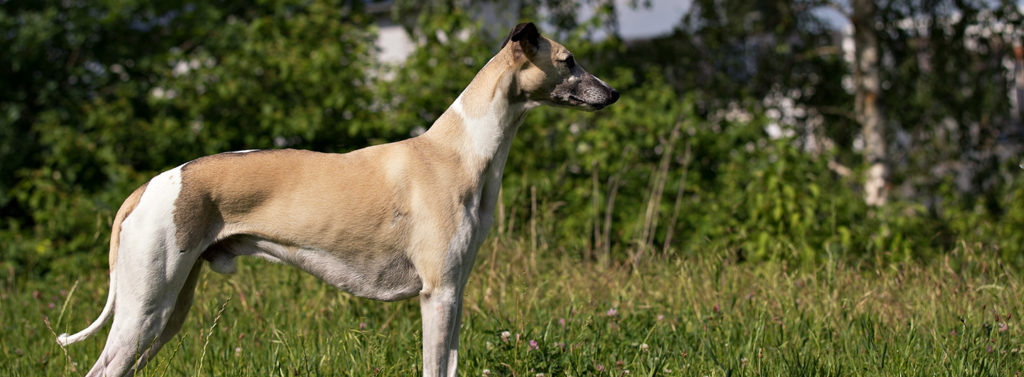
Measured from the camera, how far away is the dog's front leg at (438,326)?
2801mm

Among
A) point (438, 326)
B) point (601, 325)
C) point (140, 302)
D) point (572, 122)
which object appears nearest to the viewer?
point (140, 302)

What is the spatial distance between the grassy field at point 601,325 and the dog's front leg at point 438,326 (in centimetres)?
49

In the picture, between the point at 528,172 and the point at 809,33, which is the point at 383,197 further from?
the point at 809,33

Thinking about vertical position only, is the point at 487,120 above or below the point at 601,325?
above

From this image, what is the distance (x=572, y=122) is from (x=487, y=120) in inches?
166

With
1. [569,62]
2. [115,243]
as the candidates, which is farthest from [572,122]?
[115,243]

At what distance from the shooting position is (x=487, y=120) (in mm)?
2955

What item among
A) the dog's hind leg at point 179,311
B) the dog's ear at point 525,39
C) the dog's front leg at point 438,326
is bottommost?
the dog's hind leg at point 179,311

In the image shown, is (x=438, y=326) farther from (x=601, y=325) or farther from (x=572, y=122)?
(x=572, y=122)

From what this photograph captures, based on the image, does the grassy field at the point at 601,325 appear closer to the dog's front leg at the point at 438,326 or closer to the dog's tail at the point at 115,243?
the dog's tail at the point at 115,243

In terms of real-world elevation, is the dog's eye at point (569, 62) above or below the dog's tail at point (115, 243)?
above

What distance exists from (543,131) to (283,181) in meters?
4.40

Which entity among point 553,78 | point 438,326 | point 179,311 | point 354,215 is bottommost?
point 179,311

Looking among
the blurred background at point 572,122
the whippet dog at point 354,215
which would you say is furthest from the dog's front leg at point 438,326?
the blurred background at point 572,122
